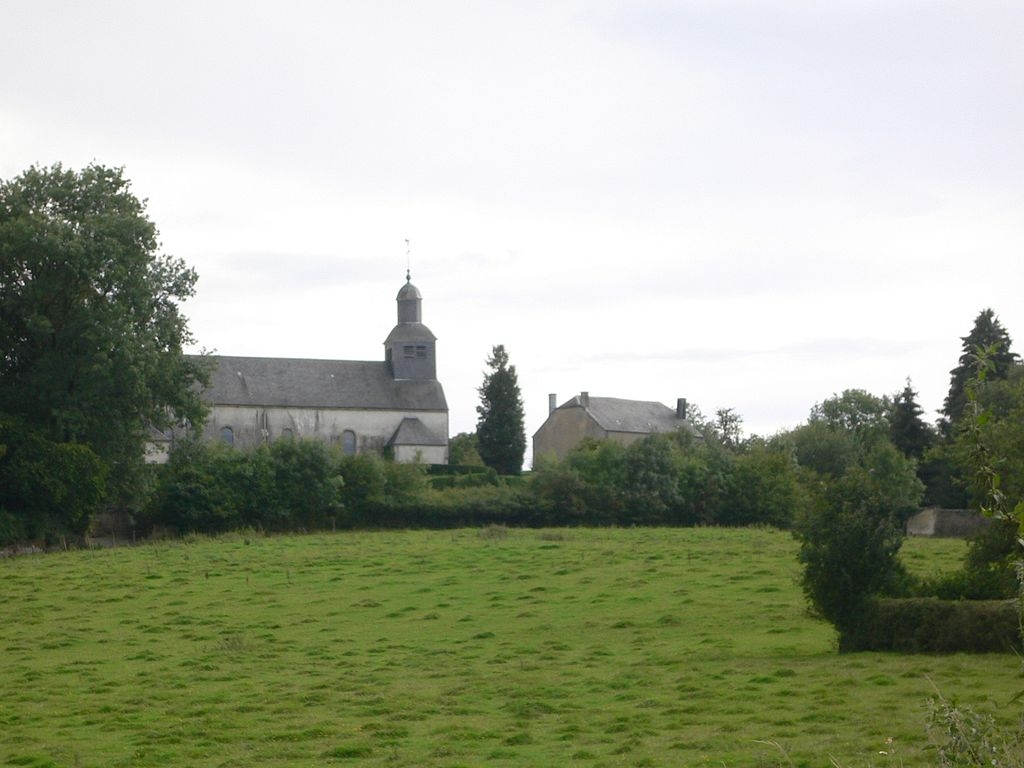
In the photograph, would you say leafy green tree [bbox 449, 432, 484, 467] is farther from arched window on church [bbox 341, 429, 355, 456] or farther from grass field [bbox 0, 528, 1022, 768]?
grass field [bbox 0, 528, 1022, 768]

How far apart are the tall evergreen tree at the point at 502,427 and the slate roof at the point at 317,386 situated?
129 inches

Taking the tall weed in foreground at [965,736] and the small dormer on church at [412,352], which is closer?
the tall weed in foreground at [965,736]

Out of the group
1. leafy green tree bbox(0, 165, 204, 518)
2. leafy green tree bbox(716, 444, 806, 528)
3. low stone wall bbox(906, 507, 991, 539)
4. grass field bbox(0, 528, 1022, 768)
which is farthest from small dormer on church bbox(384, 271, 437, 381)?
grass field bbox(0, 528, 1022, 768)

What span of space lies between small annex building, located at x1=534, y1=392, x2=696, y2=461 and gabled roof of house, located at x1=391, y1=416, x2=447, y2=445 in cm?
1188

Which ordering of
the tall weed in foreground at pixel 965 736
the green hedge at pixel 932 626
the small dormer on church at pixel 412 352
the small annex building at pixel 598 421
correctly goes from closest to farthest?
the tall weed in foreground at pixel 965 736 → the green hedge at pixel 932 626 → the small dormer on church at pixel 412 352 → the small annex building at pixel 598 421

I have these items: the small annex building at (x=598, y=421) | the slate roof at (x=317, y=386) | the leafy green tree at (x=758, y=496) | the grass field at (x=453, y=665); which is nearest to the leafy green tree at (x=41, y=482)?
the grass field at (x=453, y=665)

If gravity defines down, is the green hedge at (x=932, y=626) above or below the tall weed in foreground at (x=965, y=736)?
below

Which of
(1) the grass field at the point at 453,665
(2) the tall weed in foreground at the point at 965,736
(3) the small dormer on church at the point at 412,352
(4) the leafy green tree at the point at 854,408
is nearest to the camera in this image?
(2) the tall weed in foreground at the point at 965,736

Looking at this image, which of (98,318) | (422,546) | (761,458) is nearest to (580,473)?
(761,458)

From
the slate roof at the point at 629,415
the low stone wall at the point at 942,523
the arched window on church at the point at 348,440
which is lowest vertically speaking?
the low stone wall at the point at 942,523

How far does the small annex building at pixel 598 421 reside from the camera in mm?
93188

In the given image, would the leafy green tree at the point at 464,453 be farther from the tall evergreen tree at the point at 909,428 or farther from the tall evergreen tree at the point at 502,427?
the tall evergreen tree at the point at 909,428

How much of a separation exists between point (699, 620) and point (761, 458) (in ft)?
113

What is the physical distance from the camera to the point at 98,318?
45406 mm
